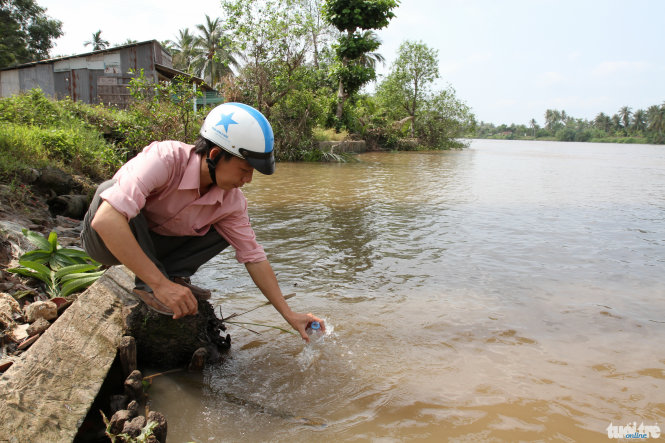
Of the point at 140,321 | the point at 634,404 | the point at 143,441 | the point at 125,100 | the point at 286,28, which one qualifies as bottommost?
the point at 634,404

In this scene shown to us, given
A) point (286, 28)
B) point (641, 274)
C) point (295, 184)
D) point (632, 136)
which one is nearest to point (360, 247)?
point (641, 274)

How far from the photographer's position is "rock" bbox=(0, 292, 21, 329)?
2.32m

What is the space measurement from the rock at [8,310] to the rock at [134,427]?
42.4 inches

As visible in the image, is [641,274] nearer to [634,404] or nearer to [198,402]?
[634,404]

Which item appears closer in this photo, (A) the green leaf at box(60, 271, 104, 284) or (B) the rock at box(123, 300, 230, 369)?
(B) the rock at box(123, 300, 230, 369)

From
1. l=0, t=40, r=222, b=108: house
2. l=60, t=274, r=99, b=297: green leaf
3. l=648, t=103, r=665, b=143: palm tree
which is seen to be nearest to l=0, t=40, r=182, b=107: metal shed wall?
l=0, t=40, r=222, b=108: house

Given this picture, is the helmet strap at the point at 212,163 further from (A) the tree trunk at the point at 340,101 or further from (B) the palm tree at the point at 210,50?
(B) the palm tree at the point at 210,50

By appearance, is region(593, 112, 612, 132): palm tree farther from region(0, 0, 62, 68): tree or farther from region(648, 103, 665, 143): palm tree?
region(0, 0, 62, 68): tree

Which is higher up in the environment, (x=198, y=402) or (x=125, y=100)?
(x=125, y=100)

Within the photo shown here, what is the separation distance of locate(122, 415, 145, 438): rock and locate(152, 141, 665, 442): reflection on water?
266 mm

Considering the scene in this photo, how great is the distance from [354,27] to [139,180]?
21.5m

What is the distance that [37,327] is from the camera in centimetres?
229

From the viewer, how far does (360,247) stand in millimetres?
5277

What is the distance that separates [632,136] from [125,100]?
11315 centimetres
